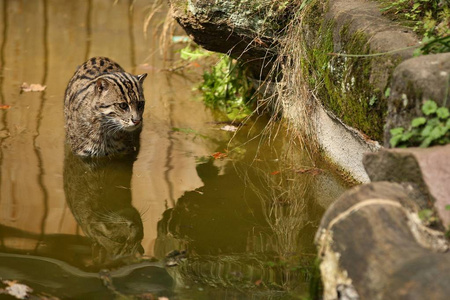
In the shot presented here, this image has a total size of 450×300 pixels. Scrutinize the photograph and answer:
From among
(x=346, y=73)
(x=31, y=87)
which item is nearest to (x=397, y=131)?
(x=346, y=73)

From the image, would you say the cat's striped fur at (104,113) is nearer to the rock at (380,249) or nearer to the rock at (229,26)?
the rock at (229,26)

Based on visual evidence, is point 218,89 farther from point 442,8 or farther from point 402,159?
point 402,159

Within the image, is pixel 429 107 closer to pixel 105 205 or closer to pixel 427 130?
pixel 427 130

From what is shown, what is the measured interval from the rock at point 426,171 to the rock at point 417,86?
13.0 inches

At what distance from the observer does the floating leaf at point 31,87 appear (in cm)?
784

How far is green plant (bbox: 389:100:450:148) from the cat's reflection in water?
2.06 m

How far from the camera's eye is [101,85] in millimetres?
6055

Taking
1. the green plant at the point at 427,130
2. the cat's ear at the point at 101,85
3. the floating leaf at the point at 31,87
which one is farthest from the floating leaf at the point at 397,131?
the floating leaf at the point at 31,87

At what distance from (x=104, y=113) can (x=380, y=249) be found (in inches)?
141

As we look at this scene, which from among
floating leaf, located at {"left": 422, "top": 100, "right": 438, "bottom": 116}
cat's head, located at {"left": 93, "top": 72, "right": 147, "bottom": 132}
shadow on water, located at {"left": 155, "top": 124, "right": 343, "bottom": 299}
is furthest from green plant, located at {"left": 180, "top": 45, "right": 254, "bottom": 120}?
floating leaf, located at {"left": 422, "top": 100, "right": 438, "bottom": 116}

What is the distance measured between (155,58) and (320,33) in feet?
12.3

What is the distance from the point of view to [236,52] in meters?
6.94

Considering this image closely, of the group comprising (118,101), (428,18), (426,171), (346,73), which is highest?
(428,18)

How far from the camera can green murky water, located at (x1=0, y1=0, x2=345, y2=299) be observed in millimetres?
4387
